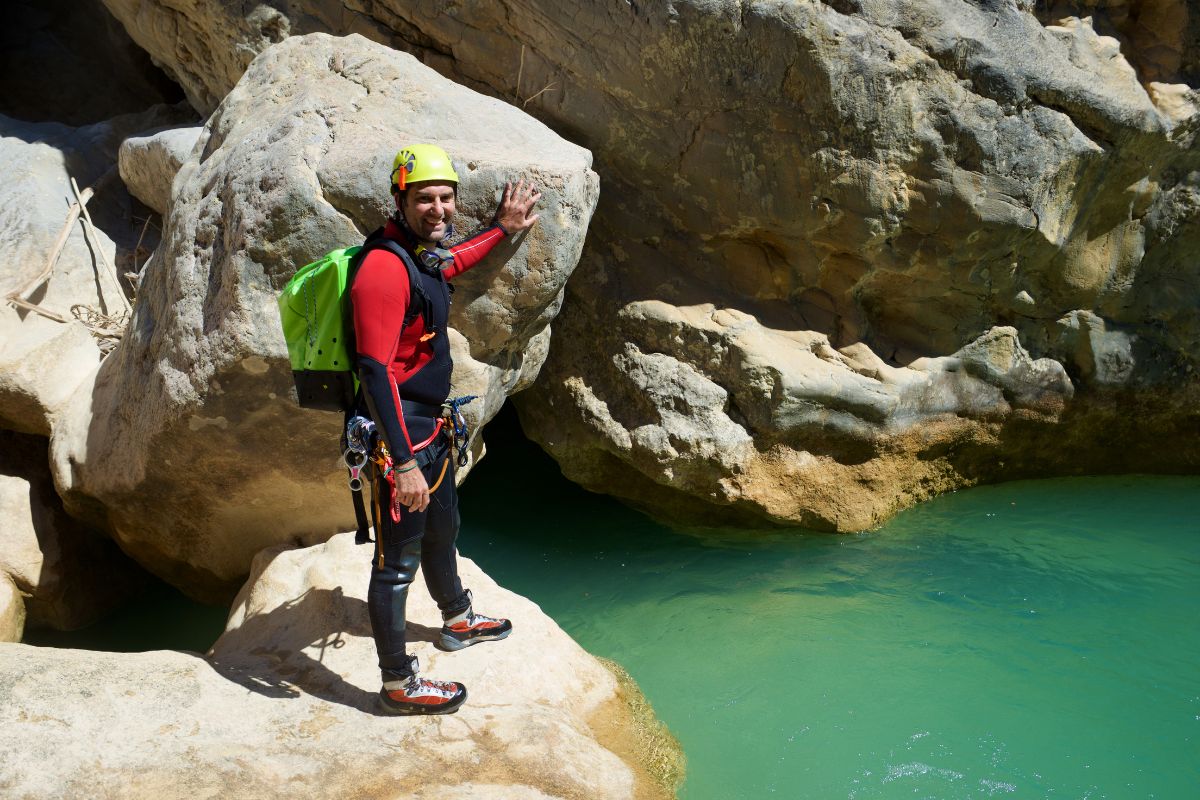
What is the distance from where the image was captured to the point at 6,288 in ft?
18.1

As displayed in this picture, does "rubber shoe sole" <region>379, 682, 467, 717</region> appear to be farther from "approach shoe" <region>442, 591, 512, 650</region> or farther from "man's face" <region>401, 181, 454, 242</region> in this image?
"man's face" <region>401, 181, 454, 242</region>

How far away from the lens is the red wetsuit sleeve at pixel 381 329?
308 cm

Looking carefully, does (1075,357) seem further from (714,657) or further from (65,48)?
(65,48)

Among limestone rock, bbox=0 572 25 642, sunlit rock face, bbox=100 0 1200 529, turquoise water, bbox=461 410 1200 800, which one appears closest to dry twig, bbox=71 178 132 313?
sunlit rock face, bbox=100 0 1200 529

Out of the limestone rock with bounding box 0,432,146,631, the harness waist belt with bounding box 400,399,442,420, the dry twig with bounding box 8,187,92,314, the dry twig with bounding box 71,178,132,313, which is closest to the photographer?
the harness waist belt with bounding box 400,399,442,420

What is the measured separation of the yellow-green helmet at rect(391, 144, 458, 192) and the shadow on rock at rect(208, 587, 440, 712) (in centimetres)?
178

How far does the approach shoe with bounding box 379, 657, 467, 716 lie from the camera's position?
11.4ft

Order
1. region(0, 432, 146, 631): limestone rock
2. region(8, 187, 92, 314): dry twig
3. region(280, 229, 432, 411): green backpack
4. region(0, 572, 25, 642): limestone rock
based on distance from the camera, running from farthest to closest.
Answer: region(8, 187, 92, 314): dry twig, region(0, 432, 146, 631): limestone rock, region(0, 572, 25, 642): limestone rock, region(280, 229, 432, 411): green backpack

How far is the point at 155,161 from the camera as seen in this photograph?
5734 mm

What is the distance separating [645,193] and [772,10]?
3.83ft

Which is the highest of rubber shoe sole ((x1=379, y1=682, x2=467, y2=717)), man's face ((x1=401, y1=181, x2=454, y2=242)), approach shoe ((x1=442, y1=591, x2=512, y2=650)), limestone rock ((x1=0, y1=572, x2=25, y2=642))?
man's face ((x1=401, y1=181, x2=454, y2=242))

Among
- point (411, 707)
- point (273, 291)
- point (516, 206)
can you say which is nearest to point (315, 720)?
point (411, 707)

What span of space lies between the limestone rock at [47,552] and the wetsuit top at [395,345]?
3044 mm

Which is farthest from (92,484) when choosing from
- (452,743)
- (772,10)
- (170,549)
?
(772,10)
